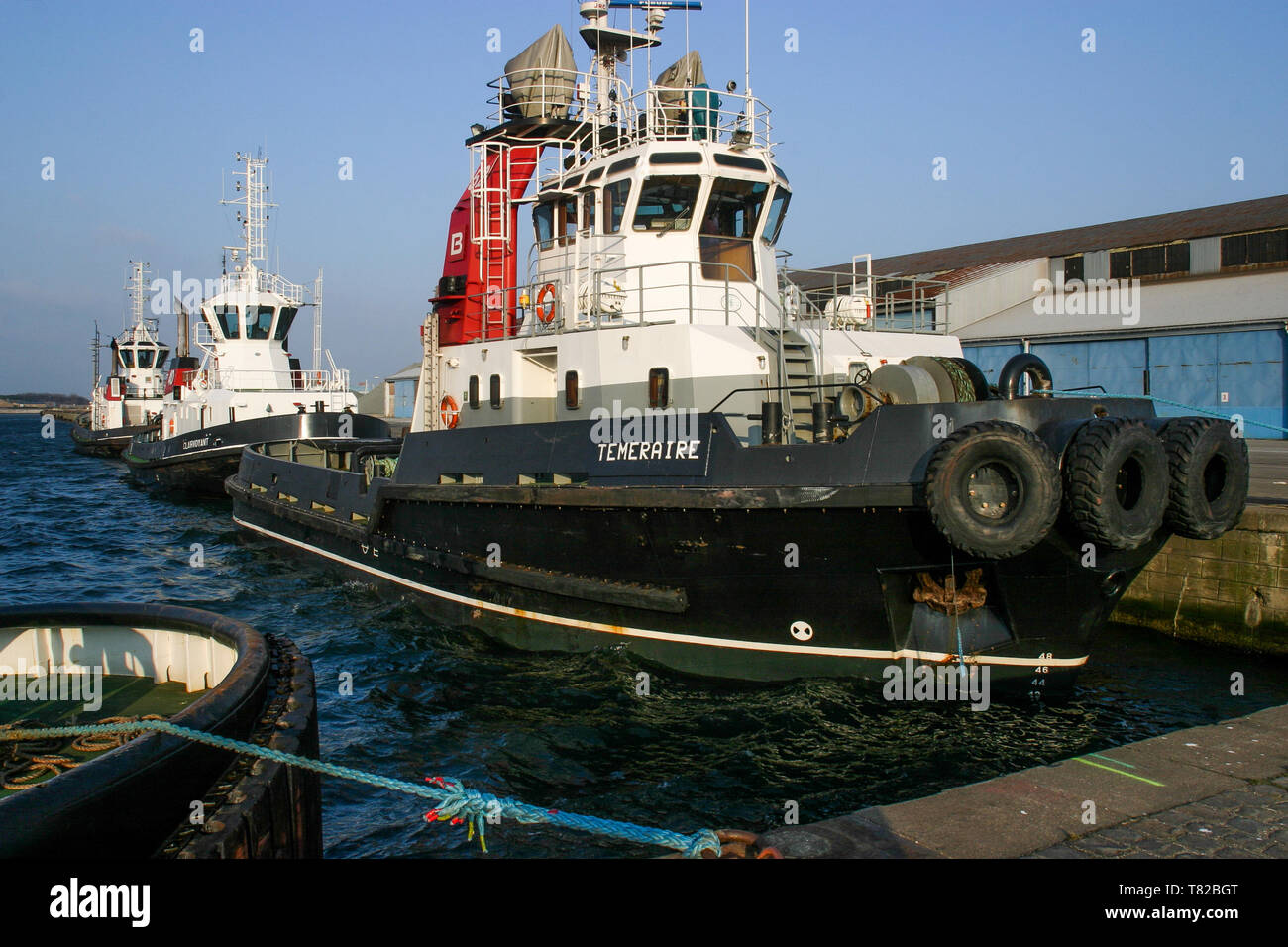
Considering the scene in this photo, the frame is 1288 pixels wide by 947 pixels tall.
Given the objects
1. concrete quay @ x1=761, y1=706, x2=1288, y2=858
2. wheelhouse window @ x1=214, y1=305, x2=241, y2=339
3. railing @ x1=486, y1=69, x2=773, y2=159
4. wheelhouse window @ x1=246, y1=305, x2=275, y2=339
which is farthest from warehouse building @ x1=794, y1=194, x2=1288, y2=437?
wheelhouse window @ x1=214, y1=305, x2=241, y2=339

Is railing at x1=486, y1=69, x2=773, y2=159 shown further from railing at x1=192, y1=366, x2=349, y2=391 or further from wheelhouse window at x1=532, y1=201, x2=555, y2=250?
railing at x1=192, y1=366, x2=349, y2=391

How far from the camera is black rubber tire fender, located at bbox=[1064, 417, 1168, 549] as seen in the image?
5.66 m

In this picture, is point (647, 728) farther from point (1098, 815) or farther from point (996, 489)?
point (1098, 815)

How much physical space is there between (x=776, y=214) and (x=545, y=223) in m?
2.50

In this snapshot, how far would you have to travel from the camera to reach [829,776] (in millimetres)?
5719

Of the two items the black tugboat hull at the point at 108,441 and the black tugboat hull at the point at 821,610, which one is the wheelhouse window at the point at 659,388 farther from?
the black tugboat hull at the point at 108,441

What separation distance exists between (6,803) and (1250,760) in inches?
188

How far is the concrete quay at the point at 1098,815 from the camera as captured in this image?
322 cm

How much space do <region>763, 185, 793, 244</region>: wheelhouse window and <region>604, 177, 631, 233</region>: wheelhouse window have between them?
1.52 metres

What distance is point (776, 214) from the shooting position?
972 centimetres

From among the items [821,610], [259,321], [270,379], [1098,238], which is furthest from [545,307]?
[1098,238]

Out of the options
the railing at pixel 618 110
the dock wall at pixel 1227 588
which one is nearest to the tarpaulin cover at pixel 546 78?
the railing at pixel 618 110

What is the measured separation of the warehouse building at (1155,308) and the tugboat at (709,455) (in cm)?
805
